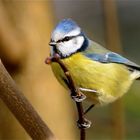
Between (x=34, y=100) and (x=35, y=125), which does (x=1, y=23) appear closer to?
(x=34, y=100)

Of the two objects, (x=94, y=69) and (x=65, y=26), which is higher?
(x=65, y=26)

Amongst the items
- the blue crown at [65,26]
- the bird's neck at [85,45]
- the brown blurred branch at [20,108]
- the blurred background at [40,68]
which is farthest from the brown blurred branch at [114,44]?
the brown blurred branch at [20,108]

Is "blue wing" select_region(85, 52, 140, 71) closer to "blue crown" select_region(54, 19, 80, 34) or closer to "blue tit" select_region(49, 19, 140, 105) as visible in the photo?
"blue tit" select_region(49, 19, 140, 105)

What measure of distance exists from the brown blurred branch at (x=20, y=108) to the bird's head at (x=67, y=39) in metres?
0.36

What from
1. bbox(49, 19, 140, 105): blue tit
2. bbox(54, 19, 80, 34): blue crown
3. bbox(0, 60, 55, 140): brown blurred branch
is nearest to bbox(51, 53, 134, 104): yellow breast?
bbox(49, 19, 140, 105): blue tit

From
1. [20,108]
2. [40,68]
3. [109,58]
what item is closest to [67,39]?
[109,58]

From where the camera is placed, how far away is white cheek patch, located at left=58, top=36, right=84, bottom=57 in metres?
0.80

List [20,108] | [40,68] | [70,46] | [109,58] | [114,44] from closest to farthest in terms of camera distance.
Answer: [20,108] < [70,46] < [109,58] < [114,44] < [40,68]

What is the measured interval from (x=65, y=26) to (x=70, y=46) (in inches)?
5.3

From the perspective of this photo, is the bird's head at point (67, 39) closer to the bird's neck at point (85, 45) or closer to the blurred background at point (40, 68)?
the bird's neck at point (85, 45)

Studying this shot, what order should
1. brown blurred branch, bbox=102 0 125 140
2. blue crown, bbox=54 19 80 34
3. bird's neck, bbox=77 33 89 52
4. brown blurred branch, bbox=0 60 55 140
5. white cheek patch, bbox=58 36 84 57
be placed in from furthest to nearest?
brown blurred branch, bbox=102 0 125 140 → bird's neck, bbox=77 33 89 52 → white cheek patch, bbox=58 36 84 57 → blue crown, bbox=54 19 80 34 → brown blurred branch, bbox=0 60 55 140

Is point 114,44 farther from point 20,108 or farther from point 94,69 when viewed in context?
point 20,108

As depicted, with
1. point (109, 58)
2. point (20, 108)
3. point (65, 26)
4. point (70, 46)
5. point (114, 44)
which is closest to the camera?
point (20, 108)

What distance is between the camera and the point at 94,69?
0.89m
